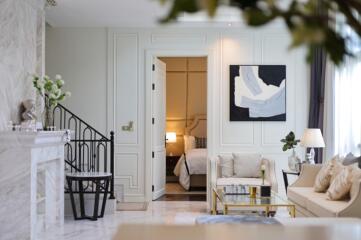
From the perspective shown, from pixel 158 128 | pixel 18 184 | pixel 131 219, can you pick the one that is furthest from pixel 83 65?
pixel 18 184

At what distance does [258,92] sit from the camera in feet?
24.8

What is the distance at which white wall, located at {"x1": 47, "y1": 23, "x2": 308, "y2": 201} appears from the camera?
299 inches

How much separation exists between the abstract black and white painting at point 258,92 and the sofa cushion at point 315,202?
1995mm

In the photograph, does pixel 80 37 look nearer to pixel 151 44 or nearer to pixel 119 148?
pixel 151 44

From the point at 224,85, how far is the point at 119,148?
1.99 m

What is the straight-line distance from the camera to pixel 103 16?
694 centimetres

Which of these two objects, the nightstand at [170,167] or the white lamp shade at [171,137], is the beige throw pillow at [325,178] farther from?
the white lamp shade at [171,137]

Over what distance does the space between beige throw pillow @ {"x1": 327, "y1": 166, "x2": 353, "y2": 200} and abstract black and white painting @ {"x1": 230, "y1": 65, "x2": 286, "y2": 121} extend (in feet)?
9.31

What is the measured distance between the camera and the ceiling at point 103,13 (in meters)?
6.21

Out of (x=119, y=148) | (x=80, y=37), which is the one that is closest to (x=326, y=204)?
(x=119, y=148)

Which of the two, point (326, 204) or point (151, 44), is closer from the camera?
point (326, 204)

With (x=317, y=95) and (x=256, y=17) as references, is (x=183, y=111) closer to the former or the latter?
(x=317, y=95)

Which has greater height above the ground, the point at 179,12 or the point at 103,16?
the point at 103,16

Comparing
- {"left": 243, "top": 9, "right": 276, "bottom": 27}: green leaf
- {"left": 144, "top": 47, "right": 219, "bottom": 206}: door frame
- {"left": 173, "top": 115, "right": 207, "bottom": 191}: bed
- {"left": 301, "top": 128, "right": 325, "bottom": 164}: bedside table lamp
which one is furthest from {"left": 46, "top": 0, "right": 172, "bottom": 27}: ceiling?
{"left": 243, "top": 9, "right": 276, "bottom": 27}: green leaf
